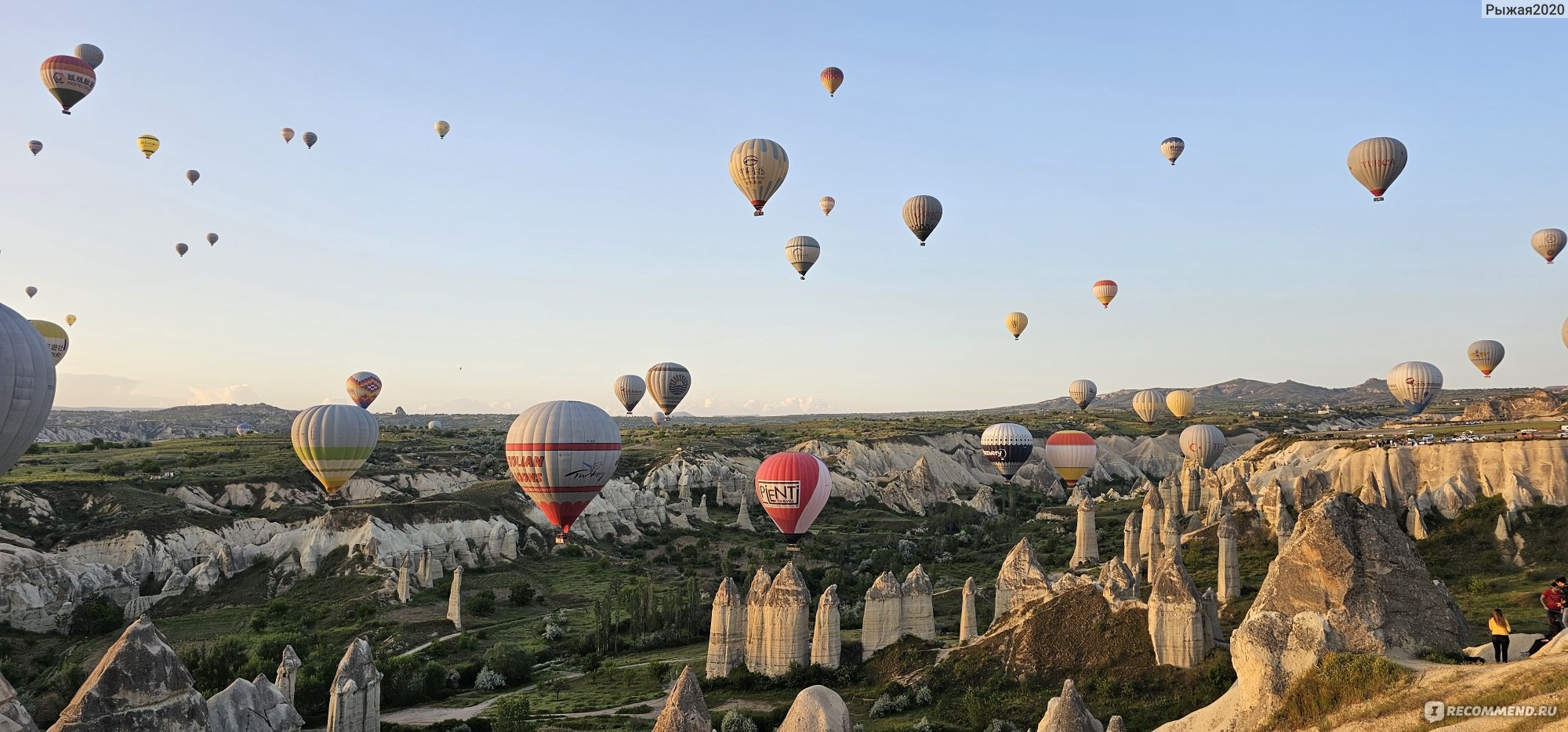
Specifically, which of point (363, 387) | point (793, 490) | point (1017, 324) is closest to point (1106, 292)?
point (1017, 324)

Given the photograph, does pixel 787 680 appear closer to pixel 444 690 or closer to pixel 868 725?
pixel 868 725

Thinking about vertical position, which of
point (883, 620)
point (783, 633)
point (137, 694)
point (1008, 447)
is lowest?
point (783, 633)

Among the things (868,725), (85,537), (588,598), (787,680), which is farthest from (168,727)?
(85,537)

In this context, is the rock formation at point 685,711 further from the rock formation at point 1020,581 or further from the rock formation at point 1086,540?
the rock formation at point 1086,540

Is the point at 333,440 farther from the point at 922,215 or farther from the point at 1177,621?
the point at 1177,621

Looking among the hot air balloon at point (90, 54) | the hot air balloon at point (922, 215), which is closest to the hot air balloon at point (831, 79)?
the hot air balloon at point (922, 215)

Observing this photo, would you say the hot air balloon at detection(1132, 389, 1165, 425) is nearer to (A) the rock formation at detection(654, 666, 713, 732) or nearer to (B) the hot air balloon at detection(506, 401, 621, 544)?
(B) the hot air balloon at detection(506, 401, 621, 544)
